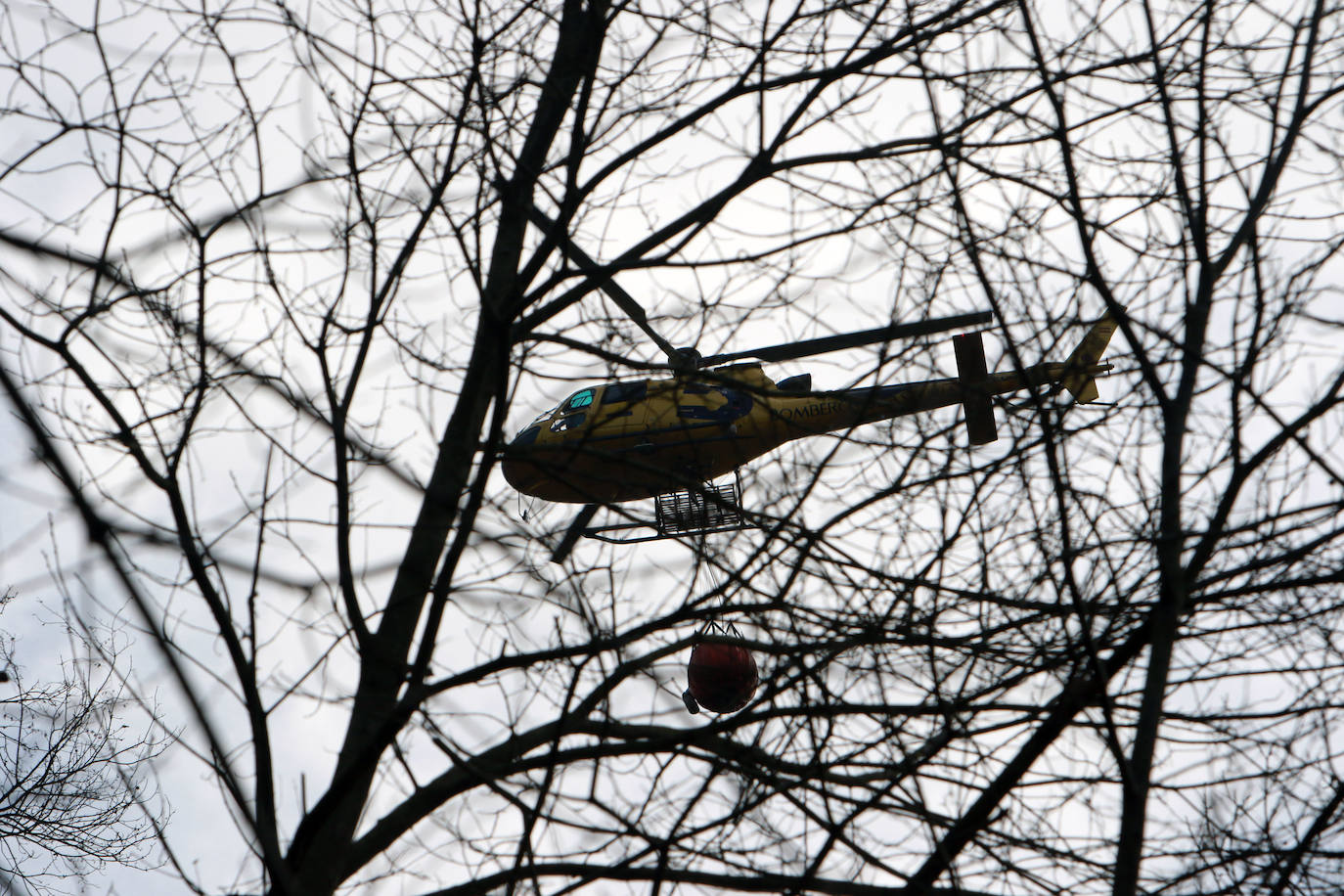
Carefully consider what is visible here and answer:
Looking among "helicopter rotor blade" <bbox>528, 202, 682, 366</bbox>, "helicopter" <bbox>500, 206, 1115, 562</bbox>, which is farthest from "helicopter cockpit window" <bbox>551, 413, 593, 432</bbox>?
"helicopter rotor blade" <bbox>528, 202, 682, 366</bbox>

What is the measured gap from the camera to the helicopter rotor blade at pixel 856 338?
4336 millimetres

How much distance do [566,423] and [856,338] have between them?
691 centimetres

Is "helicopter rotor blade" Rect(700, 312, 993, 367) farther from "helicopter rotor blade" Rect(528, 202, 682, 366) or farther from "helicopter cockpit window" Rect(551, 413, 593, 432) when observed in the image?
"helicopter cockpit window" Rect(551, 413, 593, 432)

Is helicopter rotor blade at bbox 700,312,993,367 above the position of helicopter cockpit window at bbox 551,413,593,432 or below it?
below

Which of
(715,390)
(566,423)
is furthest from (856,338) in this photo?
(566,423)

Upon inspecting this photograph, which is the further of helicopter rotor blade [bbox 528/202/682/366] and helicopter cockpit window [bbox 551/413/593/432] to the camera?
helicopter cockpit window [bbox 551/413/593/432]

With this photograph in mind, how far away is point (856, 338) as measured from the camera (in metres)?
4.93

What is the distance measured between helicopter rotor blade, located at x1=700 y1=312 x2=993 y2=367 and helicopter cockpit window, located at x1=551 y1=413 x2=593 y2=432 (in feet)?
19.1

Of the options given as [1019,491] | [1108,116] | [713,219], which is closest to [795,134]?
[713,219]

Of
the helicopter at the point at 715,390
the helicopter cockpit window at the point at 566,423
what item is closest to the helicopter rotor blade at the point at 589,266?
the helicopter at the point at 715,390

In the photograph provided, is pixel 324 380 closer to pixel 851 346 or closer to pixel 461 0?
pixel 461 0

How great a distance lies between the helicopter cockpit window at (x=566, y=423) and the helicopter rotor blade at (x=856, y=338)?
230 inches

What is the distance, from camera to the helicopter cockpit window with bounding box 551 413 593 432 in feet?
36.9

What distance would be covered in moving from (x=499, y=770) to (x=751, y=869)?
0.97 metres
